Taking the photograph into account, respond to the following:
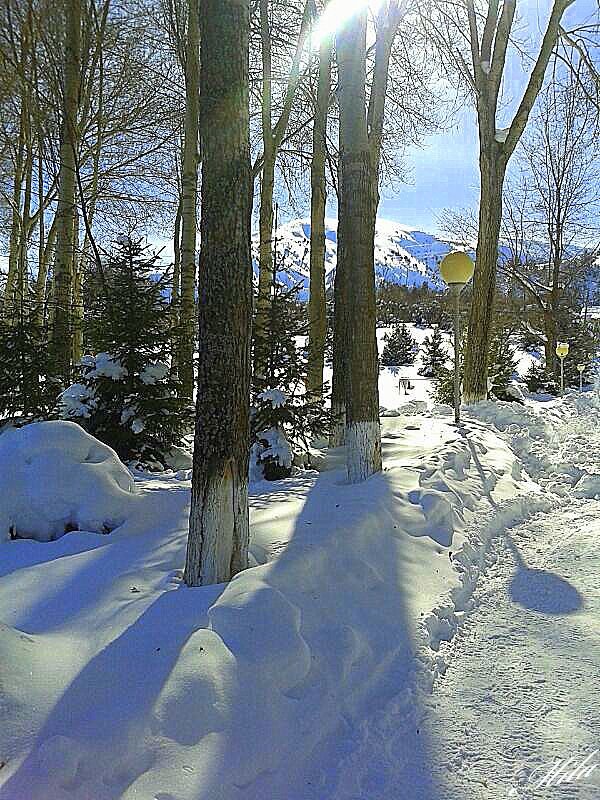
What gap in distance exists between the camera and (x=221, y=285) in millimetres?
2902

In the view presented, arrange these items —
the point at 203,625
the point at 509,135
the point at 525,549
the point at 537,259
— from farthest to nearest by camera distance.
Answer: the point at 537,259 < the point at 509,135 < the point at 525,549 < the point at 203,625

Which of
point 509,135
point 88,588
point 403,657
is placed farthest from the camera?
point 509,135

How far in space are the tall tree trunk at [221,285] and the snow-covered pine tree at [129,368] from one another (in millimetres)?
3134

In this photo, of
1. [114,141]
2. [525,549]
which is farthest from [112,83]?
[525,549]

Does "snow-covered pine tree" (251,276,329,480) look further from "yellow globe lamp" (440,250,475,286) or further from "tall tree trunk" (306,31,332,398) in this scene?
"yellow globe lamp" (440,250,475,286)

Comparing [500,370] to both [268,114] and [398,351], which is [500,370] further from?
[398,351]

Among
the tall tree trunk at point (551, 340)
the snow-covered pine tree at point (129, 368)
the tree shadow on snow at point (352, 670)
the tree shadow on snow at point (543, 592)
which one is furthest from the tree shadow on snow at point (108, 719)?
the tall tree trunk at point (551, 340)

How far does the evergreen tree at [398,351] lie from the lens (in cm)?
3450

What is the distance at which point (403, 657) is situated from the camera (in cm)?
263

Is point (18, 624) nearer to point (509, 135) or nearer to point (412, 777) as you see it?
point (412, 777)

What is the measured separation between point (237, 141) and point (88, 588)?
7.59 ft

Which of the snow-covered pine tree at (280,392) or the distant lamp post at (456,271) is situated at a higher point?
the distant lamp post at (456,271)

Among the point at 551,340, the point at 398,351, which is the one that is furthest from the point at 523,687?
the point at 398,351

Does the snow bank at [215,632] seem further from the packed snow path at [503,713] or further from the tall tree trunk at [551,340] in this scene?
the tall tree trunk at [551,340]
